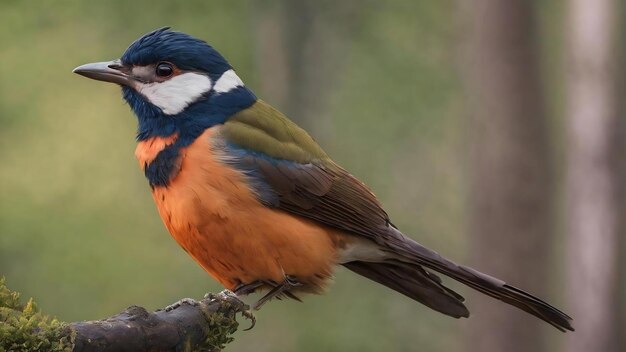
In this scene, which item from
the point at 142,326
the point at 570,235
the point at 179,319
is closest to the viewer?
the point at 142,326

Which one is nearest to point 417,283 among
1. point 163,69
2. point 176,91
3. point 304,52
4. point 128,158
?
point 176,91

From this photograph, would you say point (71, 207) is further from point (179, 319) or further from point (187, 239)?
point (179, 319)

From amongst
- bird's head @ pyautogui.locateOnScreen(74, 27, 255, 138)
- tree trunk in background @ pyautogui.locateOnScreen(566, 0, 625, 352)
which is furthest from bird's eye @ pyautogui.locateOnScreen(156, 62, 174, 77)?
tree trunk in background @ pyautogui.locateOnScreen(566, 0, 625, 352)

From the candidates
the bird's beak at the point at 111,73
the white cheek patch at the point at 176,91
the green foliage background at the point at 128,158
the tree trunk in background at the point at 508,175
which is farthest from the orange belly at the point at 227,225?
the green foliage background at the point at 128,158

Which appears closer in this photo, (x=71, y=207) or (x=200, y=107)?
(x=200, y=107)

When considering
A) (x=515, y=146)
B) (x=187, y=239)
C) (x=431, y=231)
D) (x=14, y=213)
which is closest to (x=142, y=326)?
(x=187, y=239)

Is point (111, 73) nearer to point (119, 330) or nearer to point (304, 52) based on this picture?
point (119, 330)

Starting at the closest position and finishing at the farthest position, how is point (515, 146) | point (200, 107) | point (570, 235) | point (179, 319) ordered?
1. point (179, 319)
2. point (200, 107)
3. point (515, 146)
4. point (570, 235)

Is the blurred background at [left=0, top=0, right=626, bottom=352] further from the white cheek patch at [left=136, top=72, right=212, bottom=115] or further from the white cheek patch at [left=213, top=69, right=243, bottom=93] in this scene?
the white cheek patch at [left=136, top=72, right=212, bottom=115]
